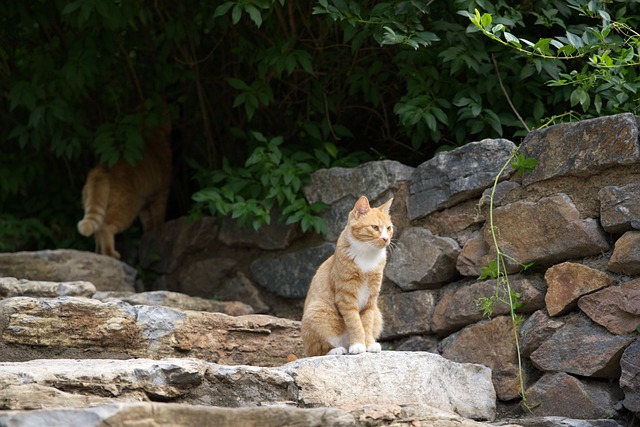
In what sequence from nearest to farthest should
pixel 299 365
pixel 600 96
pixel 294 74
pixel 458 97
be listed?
pixel 299 365, pixel 600 96, pixel 458 97, pixel 294 74

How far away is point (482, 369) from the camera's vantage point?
4320 millimetres

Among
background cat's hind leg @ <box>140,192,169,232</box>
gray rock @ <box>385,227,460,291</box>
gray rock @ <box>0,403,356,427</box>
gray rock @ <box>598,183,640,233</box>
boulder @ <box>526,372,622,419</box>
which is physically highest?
gray rock @ <box>598,183,640,233</box>

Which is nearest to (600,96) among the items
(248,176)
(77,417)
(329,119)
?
(329,119)

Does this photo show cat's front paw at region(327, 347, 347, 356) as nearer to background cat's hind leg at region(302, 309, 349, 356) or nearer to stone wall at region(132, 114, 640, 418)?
background cat's hind leg at region(302, 309, 349, 356)

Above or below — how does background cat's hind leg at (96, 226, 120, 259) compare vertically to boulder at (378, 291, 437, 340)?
above

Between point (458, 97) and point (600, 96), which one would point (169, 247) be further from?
point (600, 96)

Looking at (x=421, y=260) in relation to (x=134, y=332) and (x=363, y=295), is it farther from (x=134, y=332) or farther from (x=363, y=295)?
(x=134, y=332)

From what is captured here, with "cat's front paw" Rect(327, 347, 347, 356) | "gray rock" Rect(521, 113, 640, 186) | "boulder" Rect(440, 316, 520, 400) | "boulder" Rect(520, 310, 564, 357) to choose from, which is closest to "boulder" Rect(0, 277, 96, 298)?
"cat's front paw" Rect(327, 347, 347, 356)

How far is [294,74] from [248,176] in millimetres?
946

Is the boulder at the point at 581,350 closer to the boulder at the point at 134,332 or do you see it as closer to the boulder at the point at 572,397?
the boulder at the point at 572,397

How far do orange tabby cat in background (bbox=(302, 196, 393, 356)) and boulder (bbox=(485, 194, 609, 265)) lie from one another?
25.9 inches

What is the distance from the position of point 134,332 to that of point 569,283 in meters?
2.28

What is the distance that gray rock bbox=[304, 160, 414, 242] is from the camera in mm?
5266

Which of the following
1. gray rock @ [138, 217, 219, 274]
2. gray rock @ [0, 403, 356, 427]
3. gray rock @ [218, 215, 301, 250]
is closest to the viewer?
gray rock @ [0, 403, 356, 427]
